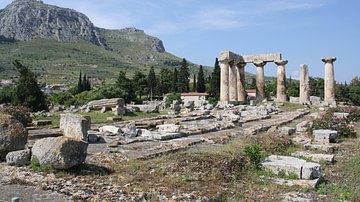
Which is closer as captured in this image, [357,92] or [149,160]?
[149,160]

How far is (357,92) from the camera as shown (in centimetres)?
7756

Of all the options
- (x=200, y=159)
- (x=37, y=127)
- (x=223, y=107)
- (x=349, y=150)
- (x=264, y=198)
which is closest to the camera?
(x=264, y=198)

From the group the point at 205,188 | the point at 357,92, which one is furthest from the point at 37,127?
the point at 357,92

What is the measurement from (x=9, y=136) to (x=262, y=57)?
125 feet

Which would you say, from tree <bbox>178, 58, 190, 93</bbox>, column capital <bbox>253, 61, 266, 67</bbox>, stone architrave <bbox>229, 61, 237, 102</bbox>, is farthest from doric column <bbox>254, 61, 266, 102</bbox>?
tree <bbox>178, 58, 190, 93</bbox>

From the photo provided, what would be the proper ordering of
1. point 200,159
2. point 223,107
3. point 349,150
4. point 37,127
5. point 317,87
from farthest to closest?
point 317,87 → point 223,107 → point 37,127 → point 349,150 → point 200,159

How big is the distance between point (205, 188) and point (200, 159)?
5.89 ft

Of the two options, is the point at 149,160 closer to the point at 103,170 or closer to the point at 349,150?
the point at 103,170

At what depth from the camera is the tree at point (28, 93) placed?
38750 mm

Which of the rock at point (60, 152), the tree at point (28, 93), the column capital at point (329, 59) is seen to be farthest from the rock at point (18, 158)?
the column capital at point (329, 59)

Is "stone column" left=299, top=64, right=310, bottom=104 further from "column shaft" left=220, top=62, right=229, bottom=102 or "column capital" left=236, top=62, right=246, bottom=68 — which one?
A: "column shaft" left=220, top=62, right=229, bottom=102

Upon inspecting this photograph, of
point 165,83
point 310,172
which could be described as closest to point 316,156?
point 310,172

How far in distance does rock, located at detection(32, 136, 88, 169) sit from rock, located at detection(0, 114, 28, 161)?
5.36ft

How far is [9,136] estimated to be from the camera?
418 inches
